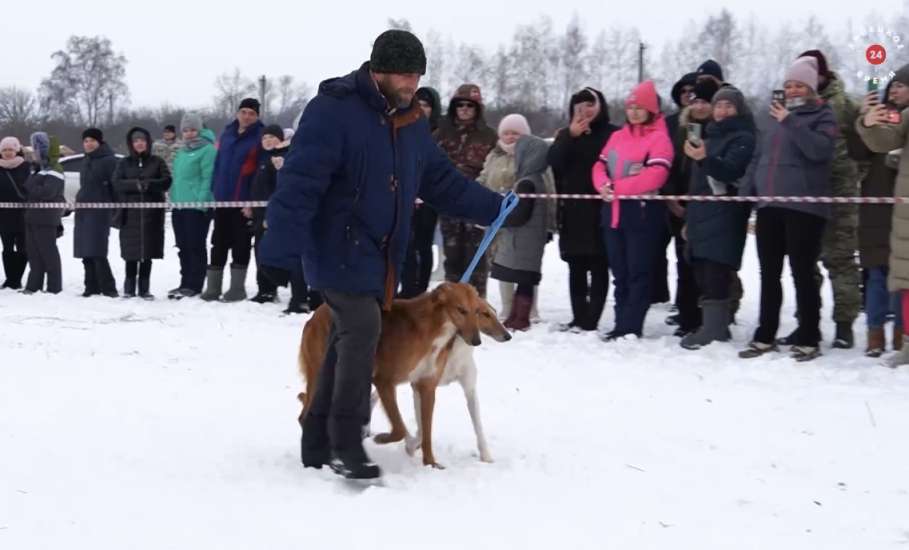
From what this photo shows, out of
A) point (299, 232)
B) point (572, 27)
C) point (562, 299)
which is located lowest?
point (562, 299)

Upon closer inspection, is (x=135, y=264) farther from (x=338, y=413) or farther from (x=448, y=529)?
(x=448, y=529)

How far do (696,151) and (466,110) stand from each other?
97.3 inches

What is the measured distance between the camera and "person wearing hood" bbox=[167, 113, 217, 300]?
444 inches

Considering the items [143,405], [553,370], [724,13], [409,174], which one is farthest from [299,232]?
[724,13]

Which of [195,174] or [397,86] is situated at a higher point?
[397,86]

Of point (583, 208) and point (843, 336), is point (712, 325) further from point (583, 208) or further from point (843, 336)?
point (583, 208)

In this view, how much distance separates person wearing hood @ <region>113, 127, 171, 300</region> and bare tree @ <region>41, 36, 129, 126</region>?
209 feet

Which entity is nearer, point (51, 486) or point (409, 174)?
point (51, 486)

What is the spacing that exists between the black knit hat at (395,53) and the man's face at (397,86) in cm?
3

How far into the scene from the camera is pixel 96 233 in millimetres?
11438

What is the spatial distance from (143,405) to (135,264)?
630 cm

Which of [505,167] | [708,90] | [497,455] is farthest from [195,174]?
[497,455]

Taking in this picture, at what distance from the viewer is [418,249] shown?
9.86 meters

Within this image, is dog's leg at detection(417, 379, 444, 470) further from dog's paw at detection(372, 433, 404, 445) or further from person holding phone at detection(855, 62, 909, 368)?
person holding phone at detection(855, 62, 909, 368)
